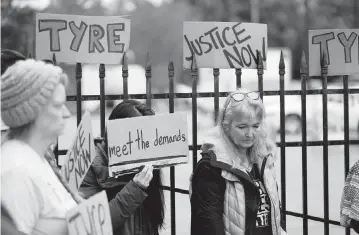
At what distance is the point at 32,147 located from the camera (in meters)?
1.99

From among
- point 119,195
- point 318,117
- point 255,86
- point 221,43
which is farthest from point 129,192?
point 255,86

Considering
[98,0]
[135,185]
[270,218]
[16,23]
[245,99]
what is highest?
[98,0]

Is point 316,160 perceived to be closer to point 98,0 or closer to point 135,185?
point 135,185

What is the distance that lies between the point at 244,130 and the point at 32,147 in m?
1.40

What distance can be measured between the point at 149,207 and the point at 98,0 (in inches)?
1083

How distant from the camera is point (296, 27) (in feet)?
129

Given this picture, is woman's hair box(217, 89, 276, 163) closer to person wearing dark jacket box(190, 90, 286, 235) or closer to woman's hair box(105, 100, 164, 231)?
person wearing dark jacket box(190, 90, 286, 235)

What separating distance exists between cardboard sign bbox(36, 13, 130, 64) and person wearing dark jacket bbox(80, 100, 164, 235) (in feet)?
2.50

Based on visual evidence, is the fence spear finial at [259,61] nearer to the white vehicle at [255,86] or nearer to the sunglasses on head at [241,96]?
the sunglasses on head at [241,96]

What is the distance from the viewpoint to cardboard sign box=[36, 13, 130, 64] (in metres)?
3.82

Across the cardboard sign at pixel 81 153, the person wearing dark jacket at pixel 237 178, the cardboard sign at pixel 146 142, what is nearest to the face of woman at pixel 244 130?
the person wearing dark jacket at pixel 237 178

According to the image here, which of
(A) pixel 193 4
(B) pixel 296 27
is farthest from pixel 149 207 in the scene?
(B) pixel 296 27

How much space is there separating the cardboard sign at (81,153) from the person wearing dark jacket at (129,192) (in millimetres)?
422

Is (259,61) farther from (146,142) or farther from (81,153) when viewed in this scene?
(81,153)
